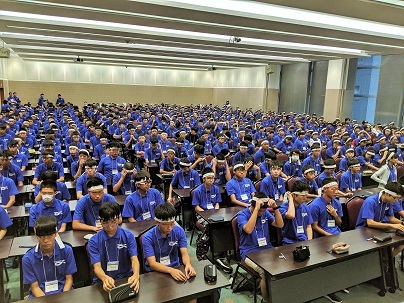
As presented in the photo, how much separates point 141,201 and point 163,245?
1.43 metres

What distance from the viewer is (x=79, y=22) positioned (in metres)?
10.3

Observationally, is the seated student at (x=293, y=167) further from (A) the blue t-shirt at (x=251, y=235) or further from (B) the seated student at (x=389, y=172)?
(A) the blue t-shirt at (x=251, y=235)

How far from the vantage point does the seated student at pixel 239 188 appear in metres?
5.79

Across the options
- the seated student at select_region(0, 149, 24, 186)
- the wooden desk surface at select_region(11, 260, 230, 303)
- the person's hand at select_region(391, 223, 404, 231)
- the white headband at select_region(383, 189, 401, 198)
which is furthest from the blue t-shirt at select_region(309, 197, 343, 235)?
the seated student at select_region(0, 149, 24, 186)

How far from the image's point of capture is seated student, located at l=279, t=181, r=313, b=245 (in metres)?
4.45

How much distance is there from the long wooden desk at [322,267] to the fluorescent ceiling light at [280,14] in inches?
220

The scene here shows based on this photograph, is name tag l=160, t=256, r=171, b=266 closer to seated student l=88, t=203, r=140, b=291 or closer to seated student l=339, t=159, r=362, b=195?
seated student l=88, t=203, r=140, b=291

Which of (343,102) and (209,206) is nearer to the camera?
(209,206)

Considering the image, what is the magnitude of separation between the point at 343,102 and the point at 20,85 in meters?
25.9

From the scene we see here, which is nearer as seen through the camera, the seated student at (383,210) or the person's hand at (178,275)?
the person's hand at (178,275)

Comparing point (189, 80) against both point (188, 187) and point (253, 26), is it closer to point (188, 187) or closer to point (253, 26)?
point (253, 26)

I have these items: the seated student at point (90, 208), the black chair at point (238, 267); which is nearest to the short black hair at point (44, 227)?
the seated student at point (90, 208)

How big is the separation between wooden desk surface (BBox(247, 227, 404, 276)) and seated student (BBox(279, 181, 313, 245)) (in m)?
0.38

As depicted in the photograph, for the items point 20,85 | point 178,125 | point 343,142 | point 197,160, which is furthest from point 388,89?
point 20,85
